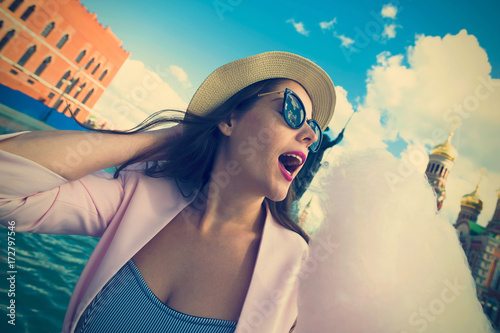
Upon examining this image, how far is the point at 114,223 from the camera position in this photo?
4.54 ft

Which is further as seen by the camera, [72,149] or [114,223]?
[114,223]

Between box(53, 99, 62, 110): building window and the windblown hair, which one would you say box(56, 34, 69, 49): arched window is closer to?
box(53, 99, 62, 110): building window

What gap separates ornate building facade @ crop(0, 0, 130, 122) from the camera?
19.0 m

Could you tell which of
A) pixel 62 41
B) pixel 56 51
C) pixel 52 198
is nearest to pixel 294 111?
pixel 52 198

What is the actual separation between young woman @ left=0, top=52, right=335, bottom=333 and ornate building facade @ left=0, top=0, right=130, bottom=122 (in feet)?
85.6

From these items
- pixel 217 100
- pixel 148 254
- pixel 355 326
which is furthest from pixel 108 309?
pixel 217 100

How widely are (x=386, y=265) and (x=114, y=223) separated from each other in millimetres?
1462

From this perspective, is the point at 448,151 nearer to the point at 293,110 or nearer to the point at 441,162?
the point at 441,162

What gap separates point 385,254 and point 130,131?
155 cm

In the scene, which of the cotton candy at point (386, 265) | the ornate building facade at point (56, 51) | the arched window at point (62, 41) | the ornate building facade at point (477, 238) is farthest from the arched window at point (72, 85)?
the ornate building facade at point (477, 238)

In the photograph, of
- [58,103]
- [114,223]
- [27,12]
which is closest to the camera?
[114,223]

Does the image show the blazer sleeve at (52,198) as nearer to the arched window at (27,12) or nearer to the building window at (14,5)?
the building window at (14,5)

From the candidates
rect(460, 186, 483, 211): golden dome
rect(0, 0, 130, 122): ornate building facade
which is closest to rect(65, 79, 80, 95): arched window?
rect(0, 0, 130, 122): ornate building facade

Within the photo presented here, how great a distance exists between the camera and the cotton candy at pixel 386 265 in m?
0.88
